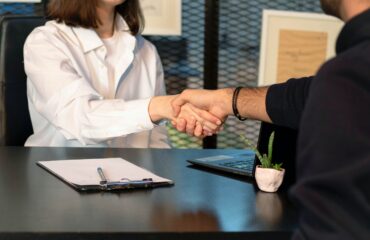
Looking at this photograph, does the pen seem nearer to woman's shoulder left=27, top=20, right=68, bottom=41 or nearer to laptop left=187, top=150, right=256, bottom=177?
laptop left=187, top=150, right=256, bottom=177

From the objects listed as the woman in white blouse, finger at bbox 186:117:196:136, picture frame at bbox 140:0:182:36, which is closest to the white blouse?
the woman in white blouse

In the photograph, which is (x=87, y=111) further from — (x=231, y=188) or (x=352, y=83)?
(x=352, y=83)

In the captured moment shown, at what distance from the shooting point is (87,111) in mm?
1695

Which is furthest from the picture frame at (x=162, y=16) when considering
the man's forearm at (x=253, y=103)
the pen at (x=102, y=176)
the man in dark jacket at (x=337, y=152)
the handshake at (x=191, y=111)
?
the man in dark jacket at (x=337, y=152)

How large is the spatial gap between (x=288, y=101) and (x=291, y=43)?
140 cm

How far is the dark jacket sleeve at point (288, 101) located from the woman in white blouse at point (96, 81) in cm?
39

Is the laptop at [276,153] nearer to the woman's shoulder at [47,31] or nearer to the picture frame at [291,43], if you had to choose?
the woman's shoulder at [47,31]

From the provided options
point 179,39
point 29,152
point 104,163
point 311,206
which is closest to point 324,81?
point 311,206

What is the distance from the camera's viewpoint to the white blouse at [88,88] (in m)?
1.70

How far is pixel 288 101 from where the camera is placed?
1.23m

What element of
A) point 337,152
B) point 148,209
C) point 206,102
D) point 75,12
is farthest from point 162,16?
point 337,152

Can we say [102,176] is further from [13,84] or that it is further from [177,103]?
[13,84]

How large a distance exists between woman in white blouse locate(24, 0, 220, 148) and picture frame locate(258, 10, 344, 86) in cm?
61

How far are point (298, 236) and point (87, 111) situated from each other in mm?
1084
